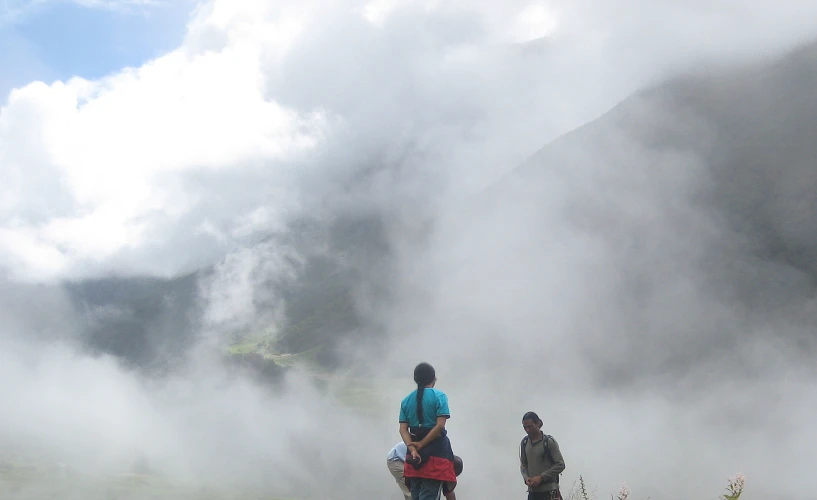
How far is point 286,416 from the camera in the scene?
172375 millimetres

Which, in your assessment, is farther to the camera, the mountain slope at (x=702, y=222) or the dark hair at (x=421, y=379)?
the mountain slope at (x=702, y=222)

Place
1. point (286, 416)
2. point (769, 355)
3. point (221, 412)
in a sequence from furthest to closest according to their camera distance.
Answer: point (221, 412), point (286, 416), point (769, 355)

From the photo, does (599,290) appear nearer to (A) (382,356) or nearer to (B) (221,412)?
(A) (382,356)

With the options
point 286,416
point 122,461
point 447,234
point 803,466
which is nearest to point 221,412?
point 286,416

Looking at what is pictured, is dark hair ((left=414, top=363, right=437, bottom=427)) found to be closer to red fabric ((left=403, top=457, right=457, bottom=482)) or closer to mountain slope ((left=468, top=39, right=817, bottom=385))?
red fabric ((left=403, top=457, right=457, bottom=482))

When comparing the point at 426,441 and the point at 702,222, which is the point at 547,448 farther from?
the point at 702,222

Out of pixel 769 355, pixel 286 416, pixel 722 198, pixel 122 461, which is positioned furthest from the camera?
pixel 286 416

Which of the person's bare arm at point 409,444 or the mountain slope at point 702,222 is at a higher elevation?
the mountain slope at point 702,222

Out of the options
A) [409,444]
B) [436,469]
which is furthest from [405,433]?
[436,469]

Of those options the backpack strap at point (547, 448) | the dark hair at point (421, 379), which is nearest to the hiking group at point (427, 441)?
the dark hair at point (421, 379)

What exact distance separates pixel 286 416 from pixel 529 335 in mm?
74723

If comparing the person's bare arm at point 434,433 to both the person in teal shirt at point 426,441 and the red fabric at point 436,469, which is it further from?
the red fabric at point 436,469

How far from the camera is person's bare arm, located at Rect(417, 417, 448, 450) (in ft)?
31.4

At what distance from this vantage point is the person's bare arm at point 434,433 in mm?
9586
